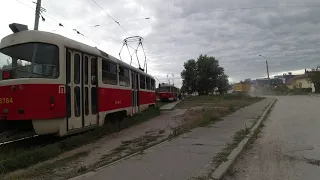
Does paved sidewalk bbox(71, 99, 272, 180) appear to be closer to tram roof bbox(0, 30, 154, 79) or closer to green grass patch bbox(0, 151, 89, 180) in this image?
green grass patch bbox(0, 151, 89, 180)

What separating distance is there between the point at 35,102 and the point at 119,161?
9.12ft

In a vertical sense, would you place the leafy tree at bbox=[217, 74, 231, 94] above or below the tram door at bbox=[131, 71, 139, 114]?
above

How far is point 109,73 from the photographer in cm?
1177

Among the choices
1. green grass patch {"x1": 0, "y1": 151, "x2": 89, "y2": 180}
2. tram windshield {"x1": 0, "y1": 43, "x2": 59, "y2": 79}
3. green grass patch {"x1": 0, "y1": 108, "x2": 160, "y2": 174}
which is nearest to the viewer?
green grass patch {"x1": 0, "y1": 151, "x2": 89, "y2": 180}

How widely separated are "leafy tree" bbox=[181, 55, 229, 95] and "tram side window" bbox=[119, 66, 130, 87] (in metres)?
51.3

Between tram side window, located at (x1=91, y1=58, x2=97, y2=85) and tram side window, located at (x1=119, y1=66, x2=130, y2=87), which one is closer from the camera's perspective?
tram side window, located at (x1=91, y1=58, x2=97, y2=85)

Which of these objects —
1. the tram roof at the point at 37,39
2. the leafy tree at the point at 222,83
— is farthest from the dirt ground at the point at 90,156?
the leafy tree at the point at 222,83

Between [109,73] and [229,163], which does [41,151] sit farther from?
[109,73]

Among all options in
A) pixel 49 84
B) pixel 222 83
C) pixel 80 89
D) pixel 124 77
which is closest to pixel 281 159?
pixel 80 89

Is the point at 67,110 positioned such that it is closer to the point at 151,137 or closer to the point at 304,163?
the point at 151,137

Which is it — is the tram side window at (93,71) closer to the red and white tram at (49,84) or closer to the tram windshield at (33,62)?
the red and white tram at (49,84)

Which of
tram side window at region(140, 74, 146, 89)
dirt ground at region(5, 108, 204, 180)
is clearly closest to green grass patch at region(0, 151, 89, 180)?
dirt ground at region(5, 108, 204, 180)

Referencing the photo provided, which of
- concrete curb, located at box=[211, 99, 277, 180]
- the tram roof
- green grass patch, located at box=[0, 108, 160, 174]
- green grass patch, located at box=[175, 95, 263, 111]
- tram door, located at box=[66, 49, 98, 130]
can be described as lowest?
concrete curb, located at box=[211, 99, 277, 180]

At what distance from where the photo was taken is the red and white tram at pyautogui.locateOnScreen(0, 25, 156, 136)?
7945 millimetres
